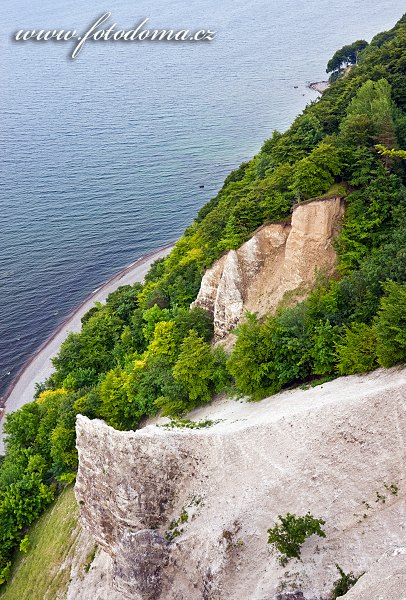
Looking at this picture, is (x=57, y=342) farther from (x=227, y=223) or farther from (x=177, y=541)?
(x=177, y=541)

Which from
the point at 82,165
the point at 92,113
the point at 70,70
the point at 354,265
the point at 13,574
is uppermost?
the point at 70,70

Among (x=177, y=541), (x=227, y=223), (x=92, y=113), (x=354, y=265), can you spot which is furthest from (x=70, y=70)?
(x=177, y=541)

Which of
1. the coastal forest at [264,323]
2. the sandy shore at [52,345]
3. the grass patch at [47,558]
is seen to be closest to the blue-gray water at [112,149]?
the sandy shore at [52,345]

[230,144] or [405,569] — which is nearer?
[405,569]

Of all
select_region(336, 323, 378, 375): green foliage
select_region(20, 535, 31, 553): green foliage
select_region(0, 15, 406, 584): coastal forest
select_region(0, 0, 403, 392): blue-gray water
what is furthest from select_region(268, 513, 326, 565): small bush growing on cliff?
select_region(0, 0, 403, 392): blue-gray water

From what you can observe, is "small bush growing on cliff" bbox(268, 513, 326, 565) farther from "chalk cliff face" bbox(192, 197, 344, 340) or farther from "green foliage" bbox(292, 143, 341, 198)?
"green foliage" bbox(292, 143, 341, 198)

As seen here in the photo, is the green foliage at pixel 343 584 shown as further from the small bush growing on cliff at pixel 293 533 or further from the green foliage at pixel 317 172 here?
the green foliage at pixel 317 172

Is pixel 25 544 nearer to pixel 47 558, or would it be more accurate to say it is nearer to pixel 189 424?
pixel 47 558

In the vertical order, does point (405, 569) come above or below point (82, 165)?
below
